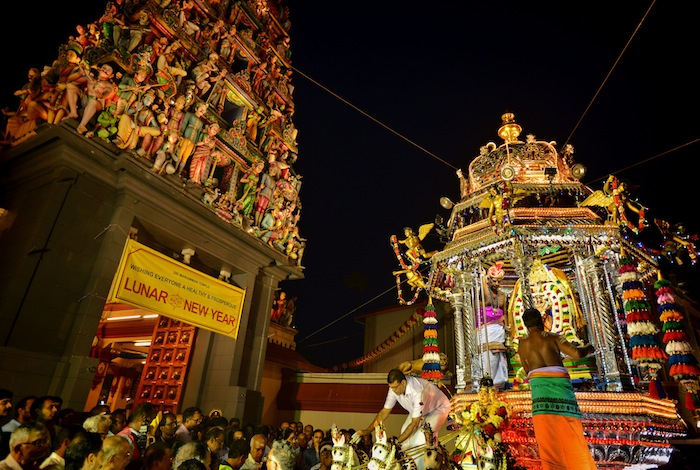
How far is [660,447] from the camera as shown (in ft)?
22.5

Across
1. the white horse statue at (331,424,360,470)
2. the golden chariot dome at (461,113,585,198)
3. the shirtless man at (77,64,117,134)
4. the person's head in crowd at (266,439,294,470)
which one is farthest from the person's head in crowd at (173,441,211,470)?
the golden chariot dome at (461,113,585,198)

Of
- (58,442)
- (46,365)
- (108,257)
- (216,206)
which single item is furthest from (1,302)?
(216,206)

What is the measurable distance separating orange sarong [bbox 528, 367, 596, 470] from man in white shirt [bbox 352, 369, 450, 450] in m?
1.24

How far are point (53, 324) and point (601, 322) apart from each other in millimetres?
11168

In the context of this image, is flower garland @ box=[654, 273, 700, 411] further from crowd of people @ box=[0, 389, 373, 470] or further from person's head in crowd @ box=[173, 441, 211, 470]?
person's head in crowd @ box=[173, 441, 211, 470]

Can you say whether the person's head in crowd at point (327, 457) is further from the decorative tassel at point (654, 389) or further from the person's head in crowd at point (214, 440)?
the decorative tassel at point (654, 389)

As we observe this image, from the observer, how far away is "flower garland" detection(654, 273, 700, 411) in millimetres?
8078

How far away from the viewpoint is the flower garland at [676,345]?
26.5 feet

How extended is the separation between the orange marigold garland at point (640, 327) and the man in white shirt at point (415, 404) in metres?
4.79

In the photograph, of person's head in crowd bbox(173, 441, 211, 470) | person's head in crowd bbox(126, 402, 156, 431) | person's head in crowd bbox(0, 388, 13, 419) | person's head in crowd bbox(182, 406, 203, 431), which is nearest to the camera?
person's head in crowd bbox(173, 441, 211, 470)

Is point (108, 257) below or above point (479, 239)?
below

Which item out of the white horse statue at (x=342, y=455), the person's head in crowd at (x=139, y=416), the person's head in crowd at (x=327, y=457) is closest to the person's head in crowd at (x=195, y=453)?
the white horse statue at (x=342, y=455)

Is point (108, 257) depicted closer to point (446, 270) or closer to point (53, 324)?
point (53, 324)

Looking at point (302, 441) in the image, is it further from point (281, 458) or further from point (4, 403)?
point (4, 403)
